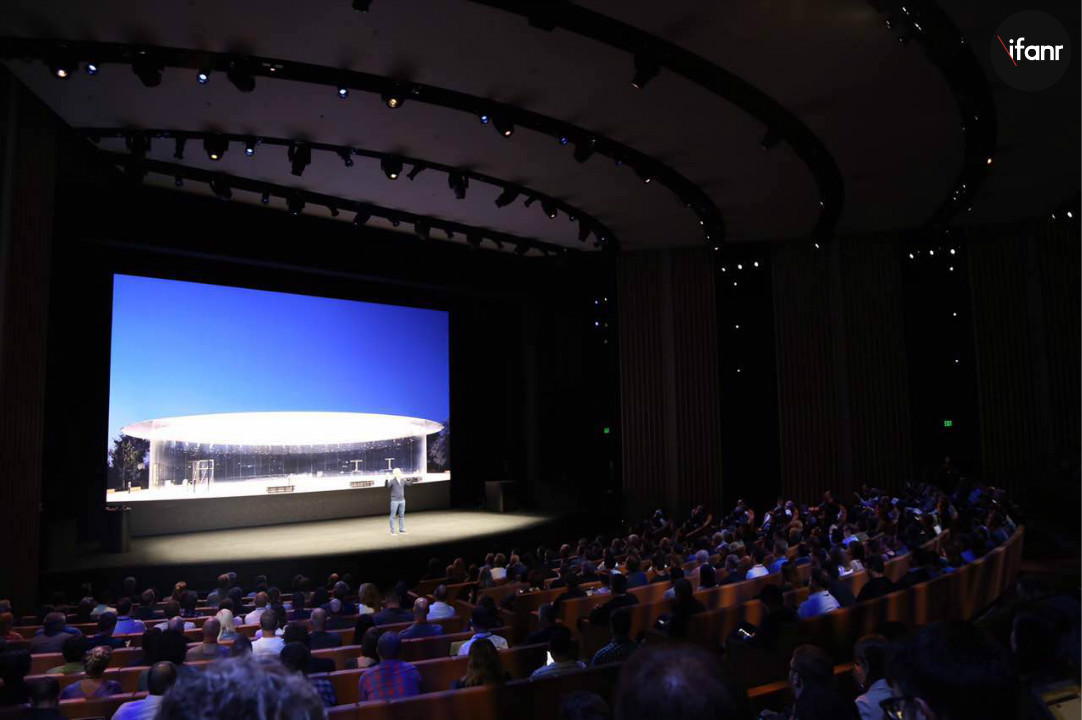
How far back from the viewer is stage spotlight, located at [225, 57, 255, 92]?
7340mm

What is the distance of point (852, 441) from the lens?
47.4ft

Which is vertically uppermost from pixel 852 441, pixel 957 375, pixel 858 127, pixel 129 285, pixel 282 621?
pixel 858 127

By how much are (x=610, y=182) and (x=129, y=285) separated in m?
7.75

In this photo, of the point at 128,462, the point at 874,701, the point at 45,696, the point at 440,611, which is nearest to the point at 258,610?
the point at 440,611

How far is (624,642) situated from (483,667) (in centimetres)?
94

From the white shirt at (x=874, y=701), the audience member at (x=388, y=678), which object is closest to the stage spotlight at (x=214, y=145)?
the audience member at (x=388, y=678)

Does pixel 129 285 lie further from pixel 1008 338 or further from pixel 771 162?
pixel 1008 338

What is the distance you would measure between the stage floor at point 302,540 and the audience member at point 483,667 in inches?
284

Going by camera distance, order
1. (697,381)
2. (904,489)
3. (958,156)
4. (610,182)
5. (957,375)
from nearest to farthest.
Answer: (958,156)
(610,182)
(904,489)
(957,375)
(697,381)

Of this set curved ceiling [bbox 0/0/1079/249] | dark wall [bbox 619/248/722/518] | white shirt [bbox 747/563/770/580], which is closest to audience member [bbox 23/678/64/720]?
white shirt [bbox 747/563/770/580]

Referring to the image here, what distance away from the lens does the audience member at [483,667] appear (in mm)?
3369

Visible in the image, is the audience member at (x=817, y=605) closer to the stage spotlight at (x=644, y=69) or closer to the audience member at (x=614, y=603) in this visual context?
the audience member at (x=614, y=603)

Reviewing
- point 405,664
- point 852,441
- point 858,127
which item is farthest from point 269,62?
point 852,441

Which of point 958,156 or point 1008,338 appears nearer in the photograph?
point 958,156
